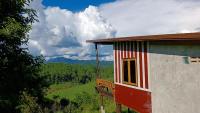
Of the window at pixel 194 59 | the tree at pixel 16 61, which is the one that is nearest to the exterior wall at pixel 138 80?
the window at pixel 194 59

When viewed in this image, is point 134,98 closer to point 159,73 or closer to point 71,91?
point 159,73

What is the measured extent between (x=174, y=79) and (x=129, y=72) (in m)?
5.25

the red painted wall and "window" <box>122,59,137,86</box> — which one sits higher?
"window" <box>122,59,137,86</box>

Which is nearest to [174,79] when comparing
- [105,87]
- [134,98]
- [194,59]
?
[194,59]

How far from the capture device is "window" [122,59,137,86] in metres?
20.2

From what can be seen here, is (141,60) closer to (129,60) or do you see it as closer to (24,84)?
(129,60)

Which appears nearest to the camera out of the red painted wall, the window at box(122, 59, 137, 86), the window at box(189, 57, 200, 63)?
the window at box(189, 57, 200, 63)

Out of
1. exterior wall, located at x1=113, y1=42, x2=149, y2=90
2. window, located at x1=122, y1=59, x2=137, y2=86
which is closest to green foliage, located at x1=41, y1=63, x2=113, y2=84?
exterior wall, located at x1=113, y1=42, x2=149, y2=90

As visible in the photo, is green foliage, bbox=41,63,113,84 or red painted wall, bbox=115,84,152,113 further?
green foliage, bbox=41,63,113,84

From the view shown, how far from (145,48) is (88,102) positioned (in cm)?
3224

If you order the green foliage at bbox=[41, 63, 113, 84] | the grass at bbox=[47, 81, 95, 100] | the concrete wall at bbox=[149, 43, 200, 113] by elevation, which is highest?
the concrete wall at bbox=[149, 43, 200, 113]

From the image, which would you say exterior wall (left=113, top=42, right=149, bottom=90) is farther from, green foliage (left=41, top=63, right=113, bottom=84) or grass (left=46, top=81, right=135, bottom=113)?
green foliage (left=41, top=63, right=113, bottom=84)

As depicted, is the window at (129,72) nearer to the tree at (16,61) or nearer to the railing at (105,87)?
the railing at (105,87)

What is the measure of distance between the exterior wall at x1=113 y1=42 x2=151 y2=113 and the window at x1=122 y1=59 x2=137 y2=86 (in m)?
0.22
